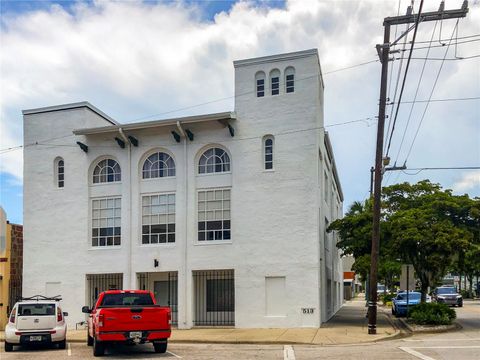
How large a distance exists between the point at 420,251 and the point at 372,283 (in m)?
4.53

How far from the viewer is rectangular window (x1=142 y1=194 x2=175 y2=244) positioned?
27.4 m

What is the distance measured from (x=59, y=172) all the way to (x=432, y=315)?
17.7 meters

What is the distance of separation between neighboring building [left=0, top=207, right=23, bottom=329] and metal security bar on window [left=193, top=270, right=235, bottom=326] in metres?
8.87

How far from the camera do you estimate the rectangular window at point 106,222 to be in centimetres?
2820

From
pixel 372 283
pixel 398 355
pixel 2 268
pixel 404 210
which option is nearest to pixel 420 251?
pixel 404 210

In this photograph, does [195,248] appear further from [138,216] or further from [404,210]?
[404,210]

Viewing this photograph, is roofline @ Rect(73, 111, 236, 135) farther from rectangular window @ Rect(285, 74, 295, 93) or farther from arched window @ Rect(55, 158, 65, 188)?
rectangular window @ Rect(285, 74, 295, 93)

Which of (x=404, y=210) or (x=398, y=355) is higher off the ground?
(x=404, y=210)

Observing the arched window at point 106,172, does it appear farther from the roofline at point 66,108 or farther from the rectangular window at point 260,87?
the rectangular window at point 260,87

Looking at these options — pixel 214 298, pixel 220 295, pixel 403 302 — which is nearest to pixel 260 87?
pixel 220 295

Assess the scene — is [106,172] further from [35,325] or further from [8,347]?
[8,347]

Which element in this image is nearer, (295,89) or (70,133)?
(295,89)

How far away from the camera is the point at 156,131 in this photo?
27.9m

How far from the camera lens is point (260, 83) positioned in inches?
1042
